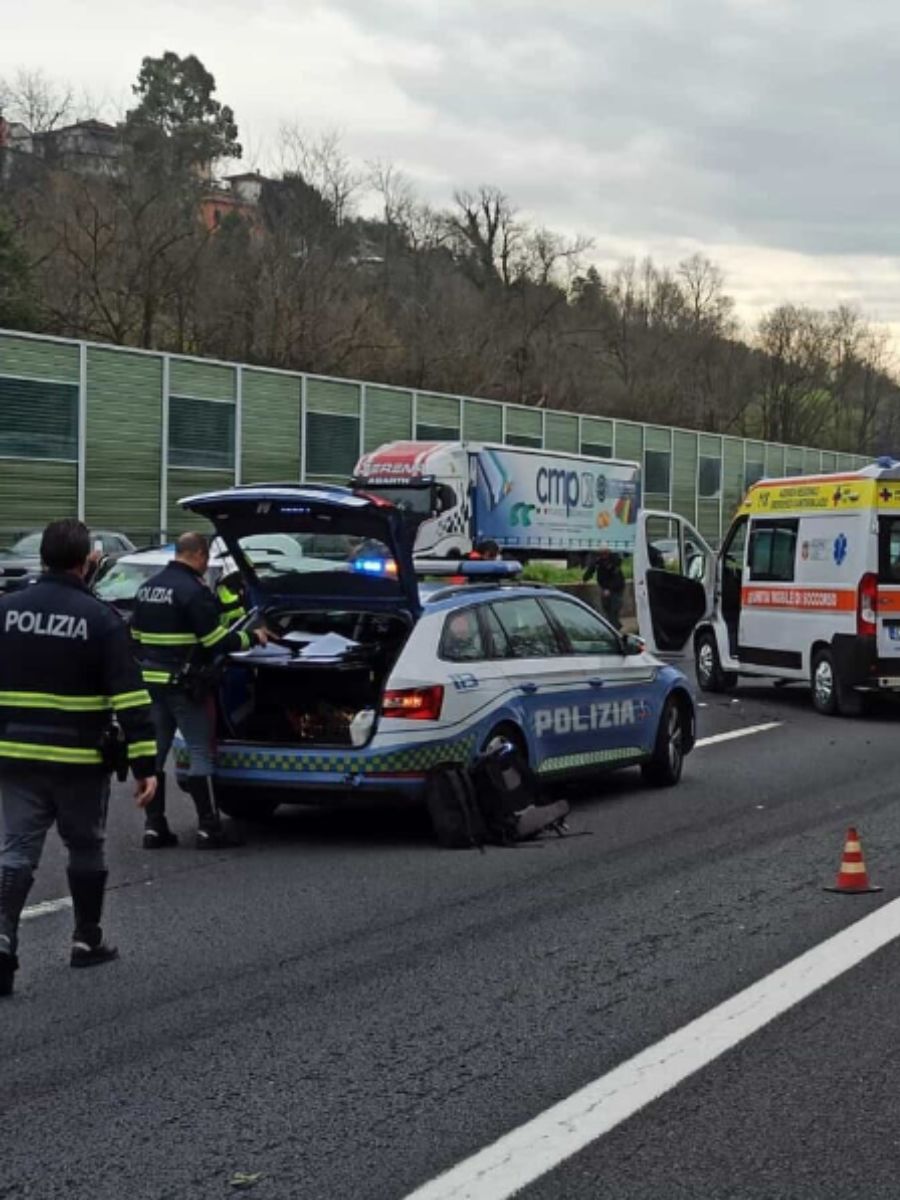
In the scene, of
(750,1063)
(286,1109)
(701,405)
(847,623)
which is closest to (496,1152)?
(286,1109)

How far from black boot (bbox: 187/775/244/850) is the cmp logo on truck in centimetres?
2551

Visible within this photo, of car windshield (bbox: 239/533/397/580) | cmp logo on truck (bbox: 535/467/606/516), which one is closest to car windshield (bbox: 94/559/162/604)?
car windshield (bbox: 239/533/397/580)

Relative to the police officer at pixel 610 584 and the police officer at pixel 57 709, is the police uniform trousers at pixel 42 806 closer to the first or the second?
the police officer at pixel 57 709

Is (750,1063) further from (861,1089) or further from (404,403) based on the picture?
(404,403)

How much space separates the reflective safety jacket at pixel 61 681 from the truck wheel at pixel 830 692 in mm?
Answer: 11046

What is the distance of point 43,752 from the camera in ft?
20.3

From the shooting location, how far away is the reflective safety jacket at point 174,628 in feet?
29.5

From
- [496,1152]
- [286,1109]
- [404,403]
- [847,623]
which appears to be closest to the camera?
[496,1152]

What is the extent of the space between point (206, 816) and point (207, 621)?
115cm

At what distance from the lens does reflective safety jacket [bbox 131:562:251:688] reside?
8992 millimetres

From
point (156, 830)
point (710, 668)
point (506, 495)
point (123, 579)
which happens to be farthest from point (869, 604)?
point (506, 495)

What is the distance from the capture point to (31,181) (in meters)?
56.2

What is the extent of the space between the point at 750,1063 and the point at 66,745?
2.79m

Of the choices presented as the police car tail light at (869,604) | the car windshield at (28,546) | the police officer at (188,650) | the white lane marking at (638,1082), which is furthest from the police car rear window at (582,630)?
the car windshield at (28,546)
